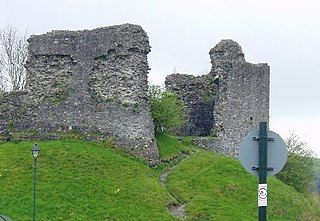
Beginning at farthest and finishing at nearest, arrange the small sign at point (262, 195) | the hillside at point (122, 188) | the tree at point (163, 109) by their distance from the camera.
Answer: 1. the tree at point (163, 109)
2. the hillside at point (122, 188)
3. the small sign at point (262, 195)

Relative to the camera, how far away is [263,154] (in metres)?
12.2

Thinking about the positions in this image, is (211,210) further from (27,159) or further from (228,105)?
(228,105)

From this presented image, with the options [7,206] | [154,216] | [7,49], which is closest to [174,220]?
[154,216]

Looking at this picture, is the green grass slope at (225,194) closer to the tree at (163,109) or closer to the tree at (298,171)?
the tree at (163,109)

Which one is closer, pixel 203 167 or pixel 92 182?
pixel 92 182

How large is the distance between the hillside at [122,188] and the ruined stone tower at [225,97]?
651 cm

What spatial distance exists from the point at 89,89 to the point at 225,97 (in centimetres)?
1053

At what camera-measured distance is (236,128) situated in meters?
44.0

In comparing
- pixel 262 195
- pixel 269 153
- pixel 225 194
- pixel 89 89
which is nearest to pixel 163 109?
pixel 89 89

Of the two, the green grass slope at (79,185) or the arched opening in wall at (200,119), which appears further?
the arched opening in wall at (200,119)

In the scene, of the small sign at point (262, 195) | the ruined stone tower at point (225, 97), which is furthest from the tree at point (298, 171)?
the small sign at point (262, 195)

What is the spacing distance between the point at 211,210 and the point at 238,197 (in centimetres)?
289

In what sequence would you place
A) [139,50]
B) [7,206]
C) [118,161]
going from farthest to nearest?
1. [139,50]
2. [118,161]
3. [7,206]

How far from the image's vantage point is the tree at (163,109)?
4119 centimetres
